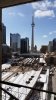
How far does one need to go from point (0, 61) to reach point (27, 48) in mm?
3174

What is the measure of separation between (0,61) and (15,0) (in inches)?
10.3

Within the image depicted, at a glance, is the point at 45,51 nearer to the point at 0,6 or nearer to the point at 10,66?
the point at 0,6

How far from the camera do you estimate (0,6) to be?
0.78 metres

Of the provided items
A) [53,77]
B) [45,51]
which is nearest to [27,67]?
[53,77]

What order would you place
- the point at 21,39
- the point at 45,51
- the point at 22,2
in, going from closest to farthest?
the point at 22,2
the point at 45,51
the point at 21,39

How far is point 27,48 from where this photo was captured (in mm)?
3977

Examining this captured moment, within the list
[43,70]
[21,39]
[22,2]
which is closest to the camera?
[22,2]

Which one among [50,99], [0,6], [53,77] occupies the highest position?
[0,6]

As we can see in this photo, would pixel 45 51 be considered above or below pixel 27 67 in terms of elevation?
above

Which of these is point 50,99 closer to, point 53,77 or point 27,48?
point 27,48

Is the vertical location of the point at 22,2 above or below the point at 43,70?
above

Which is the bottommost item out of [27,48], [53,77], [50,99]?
[53,77]

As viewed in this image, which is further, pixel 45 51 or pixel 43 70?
pixel 43 70

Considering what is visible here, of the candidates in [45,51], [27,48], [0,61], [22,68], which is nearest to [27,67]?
[22,68]
